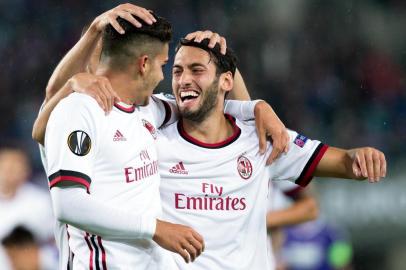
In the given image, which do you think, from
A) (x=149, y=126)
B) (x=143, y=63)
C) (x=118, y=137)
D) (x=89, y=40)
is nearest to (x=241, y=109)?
(x=149, y=126)

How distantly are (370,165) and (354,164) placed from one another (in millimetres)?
91

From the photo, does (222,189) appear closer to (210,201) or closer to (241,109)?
(210,201)

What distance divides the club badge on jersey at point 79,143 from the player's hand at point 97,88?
19 cm

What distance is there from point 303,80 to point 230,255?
7.92 meters

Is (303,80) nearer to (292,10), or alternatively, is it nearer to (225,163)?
(292,10)

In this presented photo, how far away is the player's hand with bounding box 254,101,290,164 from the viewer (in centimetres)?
410

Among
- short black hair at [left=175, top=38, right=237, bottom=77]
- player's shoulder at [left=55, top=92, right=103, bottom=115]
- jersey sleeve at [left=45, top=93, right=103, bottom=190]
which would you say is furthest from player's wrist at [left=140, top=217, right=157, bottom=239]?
short black hair at [left=175, top=38, right=237, bottom=77]

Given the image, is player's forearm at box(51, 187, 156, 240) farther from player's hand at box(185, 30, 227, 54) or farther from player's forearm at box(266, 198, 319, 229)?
player's forearm at box(266, 198, 319, 229)

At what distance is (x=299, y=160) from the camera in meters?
4.19

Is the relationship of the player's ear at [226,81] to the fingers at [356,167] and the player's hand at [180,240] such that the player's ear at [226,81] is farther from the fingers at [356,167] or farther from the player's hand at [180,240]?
the player's hand at [180,240]

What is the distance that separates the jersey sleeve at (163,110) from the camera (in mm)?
4085

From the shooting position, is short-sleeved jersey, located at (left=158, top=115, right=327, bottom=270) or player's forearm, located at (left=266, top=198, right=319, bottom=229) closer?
short-sleeved jersey, located at (left=158, top=115, right=327, bottom=270)

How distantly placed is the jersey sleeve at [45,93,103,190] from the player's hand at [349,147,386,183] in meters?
1.22

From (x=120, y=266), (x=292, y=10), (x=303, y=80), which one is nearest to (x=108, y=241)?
(x=120, y=266)
